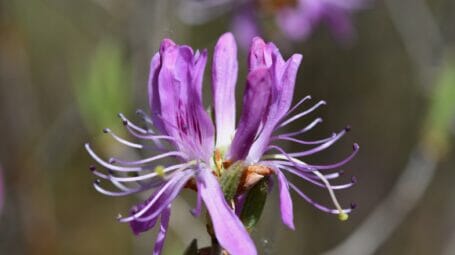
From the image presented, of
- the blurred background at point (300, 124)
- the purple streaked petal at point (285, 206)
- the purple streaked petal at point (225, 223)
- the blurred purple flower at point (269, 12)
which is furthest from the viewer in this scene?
the blurred background at point (300, 124)

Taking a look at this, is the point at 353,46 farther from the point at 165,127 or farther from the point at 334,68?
the point at 165,127

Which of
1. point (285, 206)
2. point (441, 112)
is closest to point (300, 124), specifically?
point (441, 112)

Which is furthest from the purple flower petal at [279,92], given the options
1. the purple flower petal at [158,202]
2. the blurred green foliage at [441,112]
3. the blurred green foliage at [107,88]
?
the blurred green foliage at [441,112]

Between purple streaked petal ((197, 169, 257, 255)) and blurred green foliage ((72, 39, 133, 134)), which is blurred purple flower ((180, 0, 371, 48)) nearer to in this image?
blurred green foliage ((72, 39, 133, 134))

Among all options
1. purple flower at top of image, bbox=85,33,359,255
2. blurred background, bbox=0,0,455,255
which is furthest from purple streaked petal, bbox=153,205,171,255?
blurred background, bbox=0,0,455,255

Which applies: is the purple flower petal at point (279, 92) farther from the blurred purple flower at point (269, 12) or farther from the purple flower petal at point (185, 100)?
the blurred purple flower at point (269, 12)

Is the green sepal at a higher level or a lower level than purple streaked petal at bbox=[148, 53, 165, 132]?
lower
